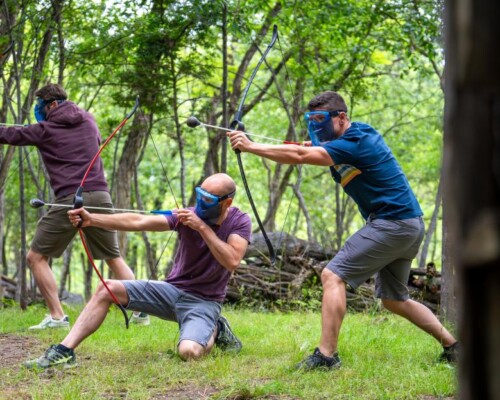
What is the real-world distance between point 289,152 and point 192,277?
4.78 ft

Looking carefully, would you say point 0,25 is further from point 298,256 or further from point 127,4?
point 298,256

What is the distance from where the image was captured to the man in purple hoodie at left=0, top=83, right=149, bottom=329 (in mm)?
6887

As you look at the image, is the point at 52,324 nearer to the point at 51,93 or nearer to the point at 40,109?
the point at 40,109

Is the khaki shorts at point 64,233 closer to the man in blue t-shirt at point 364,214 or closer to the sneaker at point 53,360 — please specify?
the sneaker at point 53,360

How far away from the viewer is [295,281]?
31.5 ft

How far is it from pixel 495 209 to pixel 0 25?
8746mm

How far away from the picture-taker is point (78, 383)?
14.5ft

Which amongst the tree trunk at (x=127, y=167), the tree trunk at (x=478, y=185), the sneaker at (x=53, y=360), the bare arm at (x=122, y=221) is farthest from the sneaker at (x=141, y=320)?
the tree trunk at (x=478, y=185)

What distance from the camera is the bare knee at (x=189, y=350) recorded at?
514 cm

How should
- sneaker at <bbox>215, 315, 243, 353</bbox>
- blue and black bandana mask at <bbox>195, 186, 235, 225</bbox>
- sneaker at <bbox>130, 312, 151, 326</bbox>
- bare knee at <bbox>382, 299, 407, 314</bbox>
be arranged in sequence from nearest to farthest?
bare knee at <bbox>382, 299, 407, 314</bbox> → blue and black bandana mask at <bbox>195, 186, 235, 225</bbox> → sneaker at <bbox>215, 315, 243, 353</bbox> → sneaker at <bbox>130, 312, 151, 326</bbox>

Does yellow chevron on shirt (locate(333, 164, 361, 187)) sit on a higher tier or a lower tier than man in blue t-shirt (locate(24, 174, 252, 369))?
higher

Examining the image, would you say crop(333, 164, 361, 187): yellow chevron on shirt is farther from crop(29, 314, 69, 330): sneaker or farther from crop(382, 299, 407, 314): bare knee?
crop(29, 314, 69, 330): sneaker

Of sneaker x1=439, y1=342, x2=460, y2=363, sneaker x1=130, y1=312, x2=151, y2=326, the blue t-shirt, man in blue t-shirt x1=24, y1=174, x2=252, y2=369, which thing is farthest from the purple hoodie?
sneaker x1=439, y1=342, x2=460, y2=363

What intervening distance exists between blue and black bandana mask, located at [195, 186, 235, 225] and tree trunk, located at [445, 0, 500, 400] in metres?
4.34
